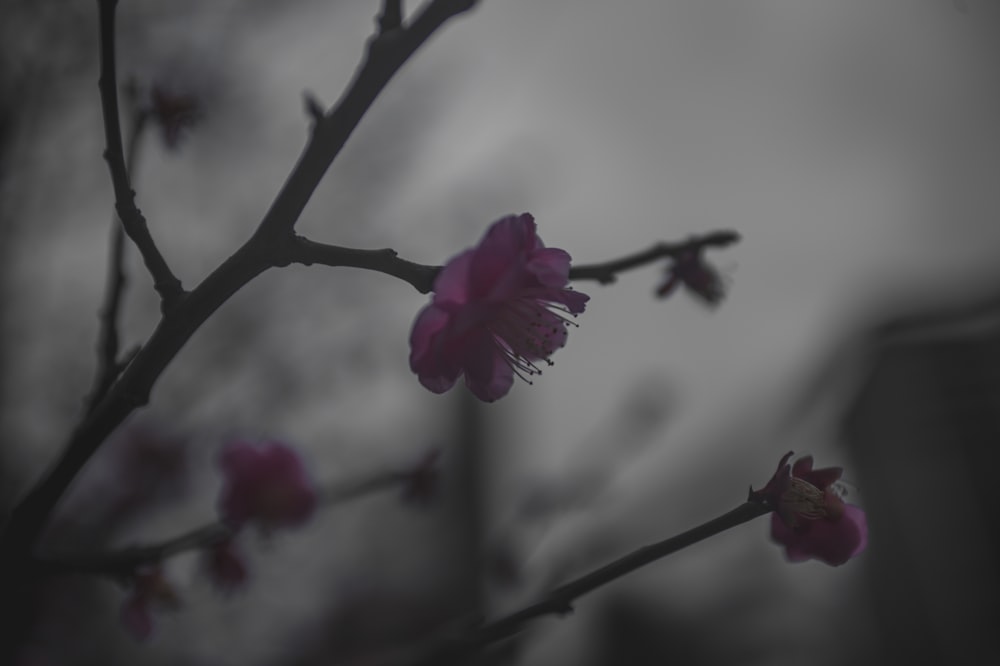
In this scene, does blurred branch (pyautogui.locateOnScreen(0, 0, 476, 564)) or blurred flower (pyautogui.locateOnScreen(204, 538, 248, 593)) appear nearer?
blurred branch (pyautogui.locateOnScreen(0, 0, 476, 564))

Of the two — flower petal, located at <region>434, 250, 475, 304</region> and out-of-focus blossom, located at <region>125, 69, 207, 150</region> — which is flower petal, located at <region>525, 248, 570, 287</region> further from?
out-of-focus blossom, located at <region>125, 69, 207, 150</region>

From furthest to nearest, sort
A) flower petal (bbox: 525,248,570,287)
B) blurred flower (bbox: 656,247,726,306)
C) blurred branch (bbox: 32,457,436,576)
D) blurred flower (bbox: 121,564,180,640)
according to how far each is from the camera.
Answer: blurred flower (bbox: 121,564,180,640) → blurred flower (bbox: 656,247,726,306) → blurred branch (bbox: 32,457,436,576) → flower petal (bbox: 525,248,570,287)

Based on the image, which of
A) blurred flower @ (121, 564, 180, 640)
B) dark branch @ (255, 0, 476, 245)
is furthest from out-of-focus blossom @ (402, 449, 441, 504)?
dark branch @ (255, 0, 476, 245)

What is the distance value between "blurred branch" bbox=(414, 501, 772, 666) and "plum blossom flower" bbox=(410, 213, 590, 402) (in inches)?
9.6

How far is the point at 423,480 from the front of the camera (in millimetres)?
1660

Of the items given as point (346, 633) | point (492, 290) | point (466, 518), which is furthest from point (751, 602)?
point (466, 518)

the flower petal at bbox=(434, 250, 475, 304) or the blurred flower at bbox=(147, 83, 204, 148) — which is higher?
the blurred flower at bbox=(147, 83, 204, 148)

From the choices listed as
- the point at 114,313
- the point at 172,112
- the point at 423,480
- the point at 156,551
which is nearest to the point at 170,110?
the point at 172,112

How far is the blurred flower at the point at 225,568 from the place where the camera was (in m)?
1.42

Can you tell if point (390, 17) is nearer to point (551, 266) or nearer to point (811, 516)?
point (551, 266)

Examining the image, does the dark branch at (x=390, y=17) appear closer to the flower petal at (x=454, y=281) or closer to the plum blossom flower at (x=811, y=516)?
the flower petal at (x=454, y=281)

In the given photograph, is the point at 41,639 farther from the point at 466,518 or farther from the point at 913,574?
the point at 466,518

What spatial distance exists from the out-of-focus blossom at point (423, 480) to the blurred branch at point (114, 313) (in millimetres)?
860

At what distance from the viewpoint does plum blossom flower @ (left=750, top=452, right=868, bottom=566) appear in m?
0.66
